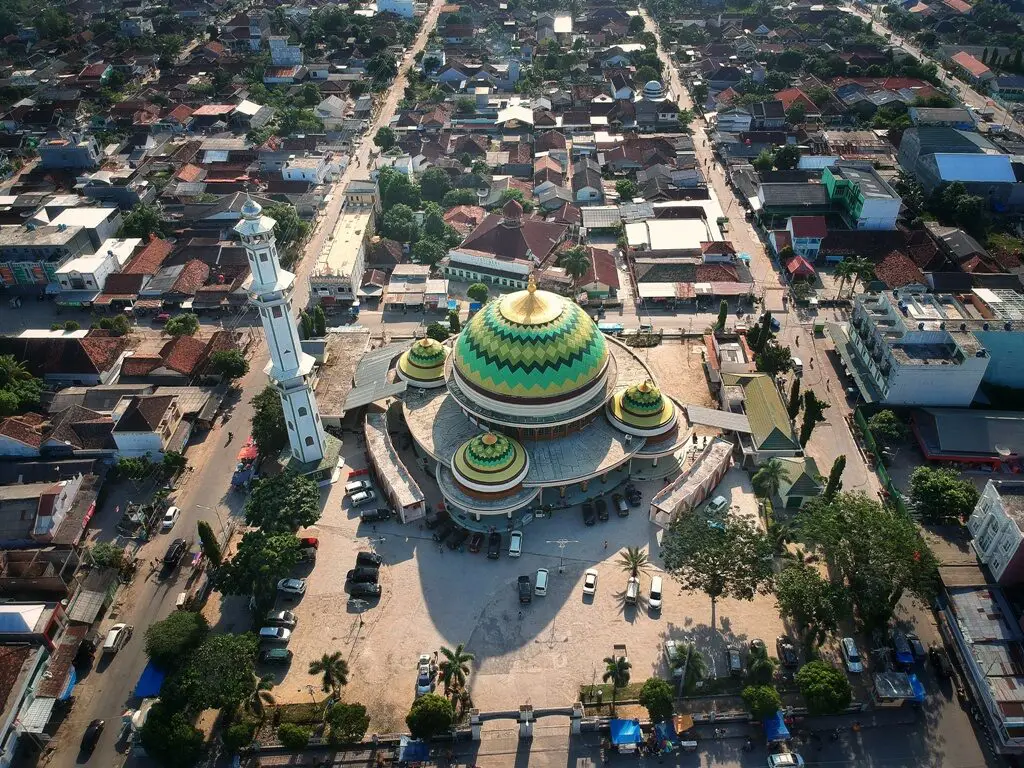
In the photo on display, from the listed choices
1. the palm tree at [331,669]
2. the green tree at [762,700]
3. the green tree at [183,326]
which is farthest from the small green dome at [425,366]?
the green tree at [762,700]

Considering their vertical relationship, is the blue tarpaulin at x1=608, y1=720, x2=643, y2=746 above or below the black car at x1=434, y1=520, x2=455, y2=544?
above

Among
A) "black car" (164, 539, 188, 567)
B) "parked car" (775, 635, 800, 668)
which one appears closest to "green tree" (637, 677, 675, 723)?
"parked car" (775, 635, 800, 668)

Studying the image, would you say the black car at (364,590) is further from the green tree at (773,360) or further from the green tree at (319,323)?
the green tree at (773,360)

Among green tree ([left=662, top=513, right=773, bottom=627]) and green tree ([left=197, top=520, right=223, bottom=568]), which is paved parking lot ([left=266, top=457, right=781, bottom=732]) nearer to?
green tree ([left=662, top=513, right=773, bottom=627])

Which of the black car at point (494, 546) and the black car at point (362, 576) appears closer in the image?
the black car at point (362, 576)

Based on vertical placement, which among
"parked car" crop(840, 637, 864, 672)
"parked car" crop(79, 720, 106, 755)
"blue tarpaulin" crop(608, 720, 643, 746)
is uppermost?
"blue tarpaulin" crop(608, 720, 643, 746)

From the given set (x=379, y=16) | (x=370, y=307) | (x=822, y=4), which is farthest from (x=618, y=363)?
(x=822, y=4)
